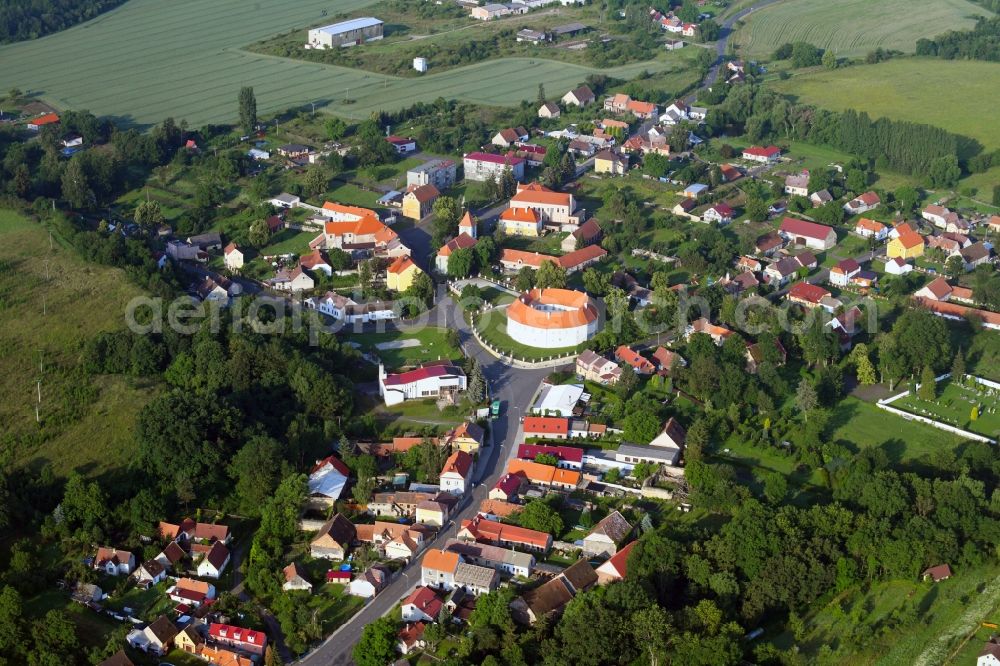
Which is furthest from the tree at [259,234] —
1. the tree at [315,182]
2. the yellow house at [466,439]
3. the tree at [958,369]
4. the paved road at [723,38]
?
the paved road at [723,38]

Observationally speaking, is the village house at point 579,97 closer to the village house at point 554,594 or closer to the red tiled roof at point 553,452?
the red tiled roof at point 553,452

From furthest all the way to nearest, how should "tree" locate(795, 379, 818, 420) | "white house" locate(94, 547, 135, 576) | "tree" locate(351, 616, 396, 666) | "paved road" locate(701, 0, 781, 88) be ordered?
"paved road" locate(701, 0, 781, 88) < "tree" locate(795, 379, 818, 420) < "white house" locate(94, 547, 135, 576) < "tree" locate(351, 616, 396, 666)

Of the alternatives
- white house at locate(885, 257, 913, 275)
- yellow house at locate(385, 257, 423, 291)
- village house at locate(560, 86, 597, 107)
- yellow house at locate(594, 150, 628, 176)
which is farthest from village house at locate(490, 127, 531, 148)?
white house at locate(885, 257, 913, 275)

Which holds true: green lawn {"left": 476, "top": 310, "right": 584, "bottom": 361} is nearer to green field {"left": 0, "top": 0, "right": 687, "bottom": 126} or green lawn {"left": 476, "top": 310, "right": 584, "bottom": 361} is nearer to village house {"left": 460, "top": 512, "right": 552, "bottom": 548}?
village house {"left": 460, "top": 512, "right": 552, "bottom": 548}

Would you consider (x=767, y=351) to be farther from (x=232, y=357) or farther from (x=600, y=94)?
(x=600, y=94)

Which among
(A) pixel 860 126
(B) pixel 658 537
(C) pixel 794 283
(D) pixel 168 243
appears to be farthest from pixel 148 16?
(B) pixel 658 537

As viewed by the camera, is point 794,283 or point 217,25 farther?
point 217,25
